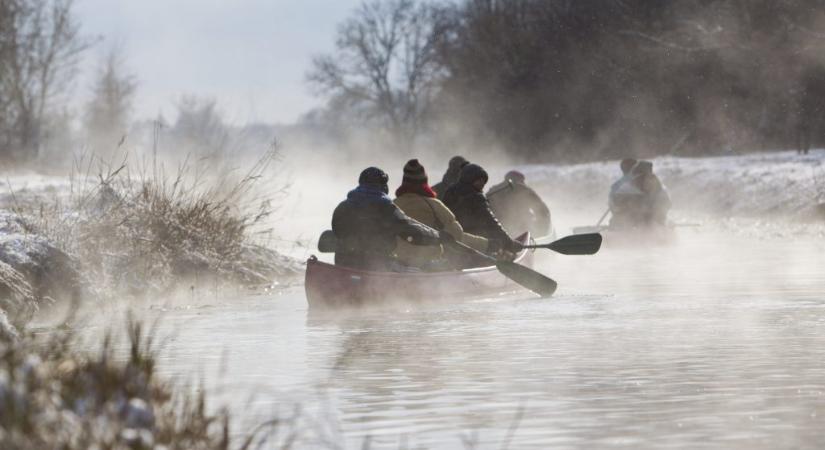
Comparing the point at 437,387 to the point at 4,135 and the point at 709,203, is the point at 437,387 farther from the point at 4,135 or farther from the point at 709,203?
the point at 4,135

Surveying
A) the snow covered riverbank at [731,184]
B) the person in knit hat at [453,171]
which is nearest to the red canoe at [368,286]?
the person in knit hat at [453,171]

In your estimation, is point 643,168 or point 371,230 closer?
point 371,230

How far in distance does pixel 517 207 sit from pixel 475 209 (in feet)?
21.9

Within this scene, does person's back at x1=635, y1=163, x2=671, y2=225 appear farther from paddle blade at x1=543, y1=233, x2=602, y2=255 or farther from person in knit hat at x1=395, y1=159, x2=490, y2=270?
person in knit hat at x1=395, y1=159, x2=490, y2=270

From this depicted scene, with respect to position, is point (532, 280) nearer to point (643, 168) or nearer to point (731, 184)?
point (643, 168)

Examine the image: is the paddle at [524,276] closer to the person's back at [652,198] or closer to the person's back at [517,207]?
the person's back at [517,207]

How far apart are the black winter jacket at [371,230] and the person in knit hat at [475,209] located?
1782mm

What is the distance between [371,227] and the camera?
16.0 meters

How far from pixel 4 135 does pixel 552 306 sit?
4545cm

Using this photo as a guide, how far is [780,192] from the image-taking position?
37438mm

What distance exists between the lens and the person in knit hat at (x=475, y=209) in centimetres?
1817

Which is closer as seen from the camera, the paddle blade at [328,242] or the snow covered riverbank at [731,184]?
the paddle blade at [328,242]

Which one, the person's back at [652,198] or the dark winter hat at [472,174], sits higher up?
the person's back at [652,198]

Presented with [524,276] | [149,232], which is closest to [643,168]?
[524,276]
